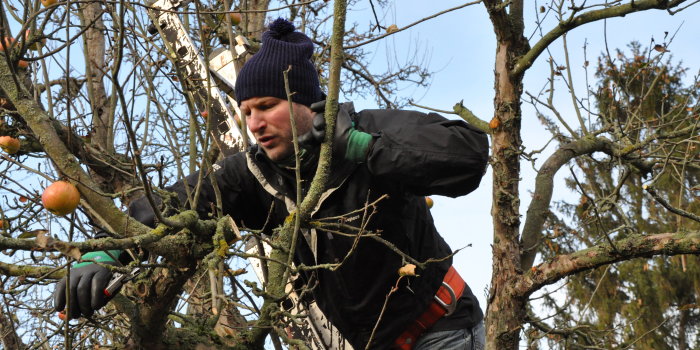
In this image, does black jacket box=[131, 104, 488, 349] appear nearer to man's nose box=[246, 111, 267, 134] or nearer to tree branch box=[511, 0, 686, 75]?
man's nose box=[246, 111, 267, 134]

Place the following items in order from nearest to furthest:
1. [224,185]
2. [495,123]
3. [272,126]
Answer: [272,126], [224,185], [495,123]

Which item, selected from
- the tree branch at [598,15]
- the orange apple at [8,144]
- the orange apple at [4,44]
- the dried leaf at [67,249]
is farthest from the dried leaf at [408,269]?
the tree branch at [598,15]

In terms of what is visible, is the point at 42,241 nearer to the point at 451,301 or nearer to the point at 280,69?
the point at 280,69

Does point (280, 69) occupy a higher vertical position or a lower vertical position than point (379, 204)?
higher

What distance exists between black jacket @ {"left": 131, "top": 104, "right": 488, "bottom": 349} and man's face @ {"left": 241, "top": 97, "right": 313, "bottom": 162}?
0.09 metres

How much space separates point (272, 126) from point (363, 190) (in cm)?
38

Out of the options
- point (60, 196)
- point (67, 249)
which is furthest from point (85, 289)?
point (67, 249)

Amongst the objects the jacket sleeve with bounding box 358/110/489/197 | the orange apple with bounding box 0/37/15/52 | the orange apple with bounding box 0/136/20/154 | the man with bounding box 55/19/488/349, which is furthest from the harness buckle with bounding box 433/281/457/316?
the orange apple with bounding box 0/136/20/154

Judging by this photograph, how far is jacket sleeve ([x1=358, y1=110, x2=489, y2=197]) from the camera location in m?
2.52

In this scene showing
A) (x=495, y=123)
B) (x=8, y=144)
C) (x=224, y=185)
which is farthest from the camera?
(x=495, y=123)

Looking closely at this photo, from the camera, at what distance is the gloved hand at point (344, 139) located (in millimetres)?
2373

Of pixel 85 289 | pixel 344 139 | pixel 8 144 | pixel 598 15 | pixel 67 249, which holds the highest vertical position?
pixel 598 15

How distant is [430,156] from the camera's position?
8.30 ft

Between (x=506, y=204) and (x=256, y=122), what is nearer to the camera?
(x=256, y=122)
